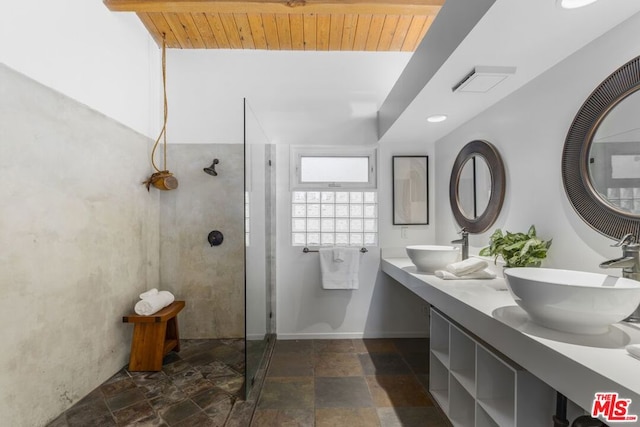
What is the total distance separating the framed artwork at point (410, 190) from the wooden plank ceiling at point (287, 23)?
42.9 inches

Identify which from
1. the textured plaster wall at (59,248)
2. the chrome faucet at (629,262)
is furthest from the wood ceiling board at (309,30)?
the chrome faucet at (629,262)

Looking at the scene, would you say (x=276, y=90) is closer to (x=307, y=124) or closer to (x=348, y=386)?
(x=307, y=124)

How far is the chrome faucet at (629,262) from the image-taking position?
1.08 meters

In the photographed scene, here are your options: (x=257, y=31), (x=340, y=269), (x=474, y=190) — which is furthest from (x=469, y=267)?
(x=257, y=31)

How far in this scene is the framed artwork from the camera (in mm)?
2979

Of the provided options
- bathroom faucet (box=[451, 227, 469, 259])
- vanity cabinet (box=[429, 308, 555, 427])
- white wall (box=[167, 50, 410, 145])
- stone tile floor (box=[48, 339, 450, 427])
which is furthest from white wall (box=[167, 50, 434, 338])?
vanity cabinet (box=[429, 308, 555, 427])

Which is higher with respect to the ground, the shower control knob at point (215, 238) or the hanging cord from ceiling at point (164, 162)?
the hanging cord from ceiling at point (164, 162)

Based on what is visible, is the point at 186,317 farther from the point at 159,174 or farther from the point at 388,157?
the point at 388,157

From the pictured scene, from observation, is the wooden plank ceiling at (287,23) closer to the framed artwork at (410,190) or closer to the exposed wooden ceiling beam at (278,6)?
the exposed wooden ceiling beam at (278,6)

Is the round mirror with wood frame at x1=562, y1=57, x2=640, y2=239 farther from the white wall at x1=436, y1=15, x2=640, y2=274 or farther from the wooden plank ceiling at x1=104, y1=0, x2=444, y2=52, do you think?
the wooden plank ceiling at x1=104, y1=0, x2=444, y2=52

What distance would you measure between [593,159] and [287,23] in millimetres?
2346

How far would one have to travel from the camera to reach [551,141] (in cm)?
157

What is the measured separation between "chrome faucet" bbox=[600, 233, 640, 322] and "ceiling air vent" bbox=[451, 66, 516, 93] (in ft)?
3.11

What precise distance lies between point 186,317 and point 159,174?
136 centimetres
